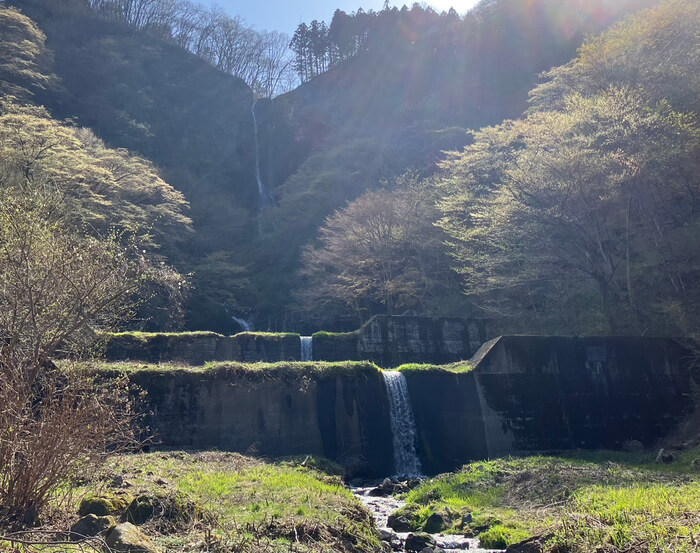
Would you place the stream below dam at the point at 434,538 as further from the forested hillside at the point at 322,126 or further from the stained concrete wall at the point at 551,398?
the forested hillside at the point at 322,126

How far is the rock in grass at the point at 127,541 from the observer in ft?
17.0

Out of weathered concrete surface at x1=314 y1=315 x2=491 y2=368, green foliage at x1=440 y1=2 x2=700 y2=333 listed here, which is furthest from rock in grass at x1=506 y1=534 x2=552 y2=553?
weathered concrete surface at x1=314 y1=315 x2=491 y2=368

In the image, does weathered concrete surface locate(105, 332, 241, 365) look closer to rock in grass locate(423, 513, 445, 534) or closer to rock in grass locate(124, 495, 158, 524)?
rock in grass locate(423, 513, 445, 534)

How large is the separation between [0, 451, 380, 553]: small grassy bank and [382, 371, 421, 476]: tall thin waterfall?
4.32 m

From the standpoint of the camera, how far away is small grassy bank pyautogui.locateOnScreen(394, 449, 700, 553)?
245 inches

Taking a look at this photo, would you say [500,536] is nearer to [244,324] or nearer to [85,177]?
[85,177]

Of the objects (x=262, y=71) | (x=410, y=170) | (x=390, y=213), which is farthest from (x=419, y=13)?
(x=390, y=213)

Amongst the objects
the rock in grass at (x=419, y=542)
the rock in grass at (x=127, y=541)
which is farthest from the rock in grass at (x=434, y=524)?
the rock in grass at (x=127, y=541)

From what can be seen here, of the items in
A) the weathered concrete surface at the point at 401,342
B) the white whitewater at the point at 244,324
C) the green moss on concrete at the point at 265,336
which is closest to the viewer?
the green moss on concrete at the point at 265,336

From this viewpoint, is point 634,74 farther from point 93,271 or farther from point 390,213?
point 93,271

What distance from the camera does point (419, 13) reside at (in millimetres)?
58906

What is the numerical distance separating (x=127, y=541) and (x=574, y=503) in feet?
20.2

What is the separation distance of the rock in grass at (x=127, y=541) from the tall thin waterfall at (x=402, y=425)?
35.5 ft

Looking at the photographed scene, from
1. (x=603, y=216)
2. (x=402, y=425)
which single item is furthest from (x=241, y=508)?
(x=603, y=216)
